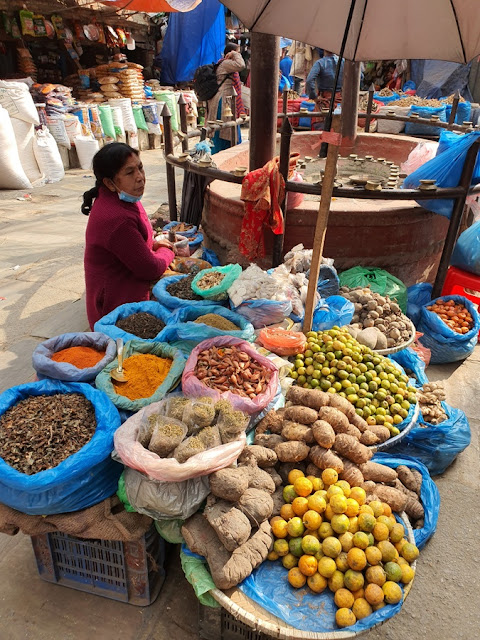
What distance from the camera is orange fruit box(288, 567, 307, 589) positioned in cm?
191

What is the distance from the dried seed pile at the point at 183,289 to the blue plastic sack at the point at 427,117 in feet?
27.8

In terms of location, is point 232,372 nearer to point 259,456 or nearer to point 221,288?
point 259,456

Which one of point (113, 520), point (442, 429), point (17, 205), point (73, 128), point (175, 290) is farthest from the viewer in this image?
point (73, 128)

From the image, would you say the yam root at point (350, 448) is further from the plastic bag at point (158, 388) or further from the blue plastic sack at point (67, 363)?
the blue plastic sack at point (67, 363)

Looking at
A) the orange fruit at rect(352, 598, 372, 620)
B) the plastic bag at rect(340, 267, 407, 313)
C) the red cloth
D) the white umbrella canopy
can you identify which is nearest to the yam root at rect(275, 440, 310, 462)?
the orange fruit at rect(352, 598, 372, 620)

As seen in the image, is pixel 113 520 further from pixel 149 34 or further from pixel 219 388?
pixel 149 34

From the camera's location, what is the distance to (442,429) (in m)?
2.92

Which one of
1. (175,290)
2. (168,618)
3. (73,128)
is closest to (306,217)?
(175,290)

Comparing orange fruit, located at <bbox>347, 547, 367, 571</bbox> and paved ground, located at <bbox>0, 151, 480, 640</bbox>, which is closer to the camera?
orange fruit, located at <bbox>347, 547, 367, 571</bbox>

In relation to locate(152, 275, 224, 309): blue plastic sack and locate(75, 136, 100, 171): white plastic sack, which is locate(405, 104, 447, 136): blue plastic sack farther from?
locate(152, 275, 224, 309): blue plastic sack

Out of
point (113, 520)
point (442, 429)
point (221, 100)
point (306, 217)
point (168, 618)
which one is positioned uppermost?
point (221, 100)

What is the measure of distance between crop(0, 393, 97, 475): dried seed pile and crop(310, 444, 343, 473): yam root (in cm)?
108

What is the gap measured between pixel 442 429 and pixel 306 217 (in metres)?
2.28

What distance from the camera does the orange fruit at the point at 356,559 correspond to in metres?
1.91
